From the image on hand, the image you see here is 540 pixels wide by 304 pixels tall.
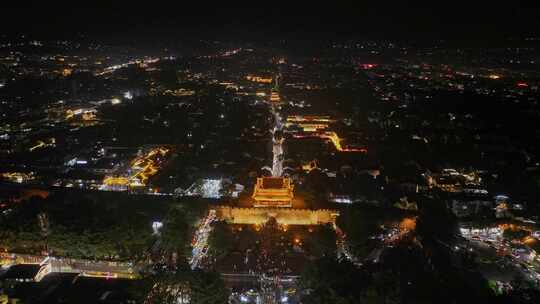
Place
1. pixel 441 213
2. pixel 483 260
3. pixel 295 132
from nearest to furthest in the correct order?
pixel 483 260, pixel 441 213, pixel 295 132

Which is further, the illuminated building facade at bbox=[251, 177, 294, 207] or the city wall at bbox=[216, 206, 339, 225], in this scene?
the illuminated building facade at bbox=[251, 177, 294, 207]

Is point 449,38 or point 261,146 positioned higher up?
point 449,38

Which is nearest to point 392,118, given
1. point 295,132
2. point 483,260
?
point 295,132

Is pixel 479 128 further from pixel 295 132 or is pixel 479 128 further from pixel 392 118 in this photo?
pixel 295 132

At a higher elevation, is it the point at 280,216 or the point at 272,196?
the point at 272,196

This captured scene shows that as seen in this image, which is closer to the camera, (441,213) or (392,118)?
(441,213)

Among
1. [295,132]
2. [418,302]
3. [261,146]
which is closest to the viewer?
[418,302]

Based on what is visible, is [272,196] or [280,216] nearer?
[280,216]

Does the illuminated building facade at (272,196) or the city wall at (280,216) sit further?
the illuminated building facade at (272,196)

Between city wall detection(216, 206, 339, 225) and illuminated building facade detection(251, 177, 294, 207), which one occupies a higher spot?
illuminated building facade detection(251, 177, 294, 207)

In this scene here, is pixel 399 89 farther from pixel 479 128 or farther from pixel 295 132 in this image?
pixel 295 132

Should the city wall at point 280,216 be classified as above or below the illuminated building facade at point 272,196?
below
